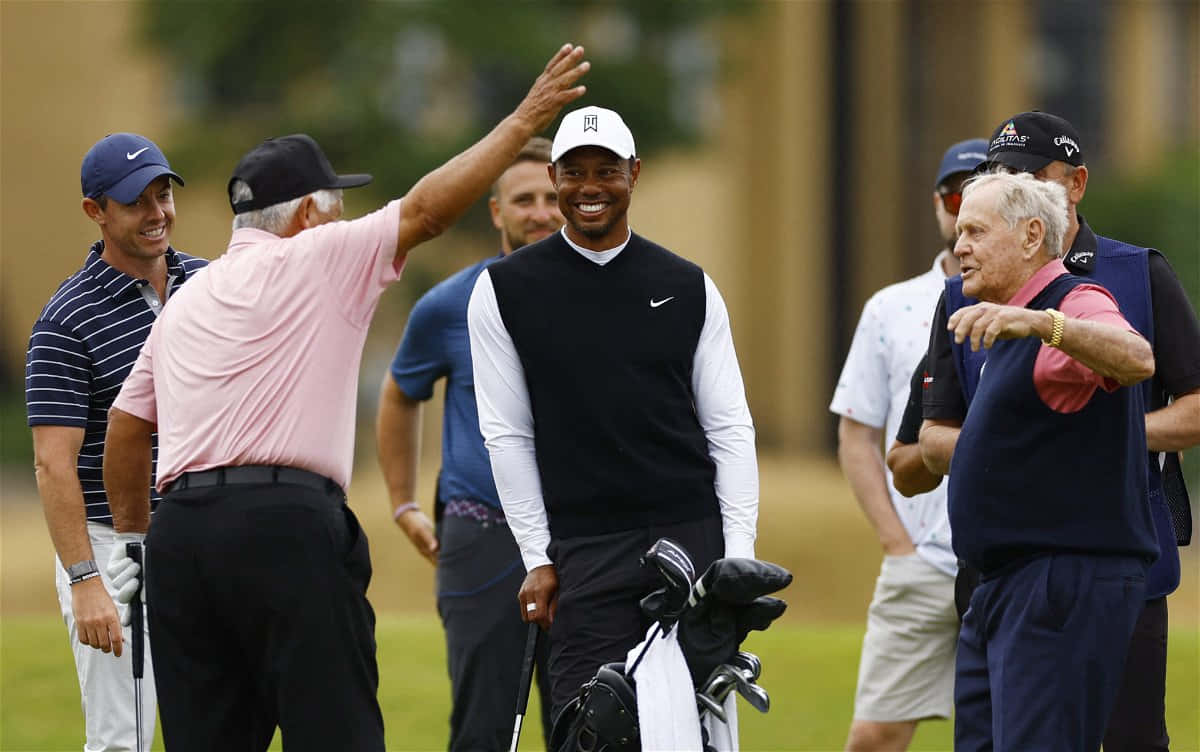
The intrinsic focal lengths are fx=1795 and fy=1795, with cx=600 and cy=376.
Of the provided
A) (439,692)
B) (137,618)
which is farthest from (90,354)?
(439,692)

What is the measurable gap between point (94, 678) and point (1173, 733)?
211 inches

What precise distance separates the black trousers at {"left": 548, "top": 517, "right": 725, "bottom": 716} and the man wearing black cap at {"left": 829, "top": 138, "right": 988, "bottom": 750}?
73.1 inches

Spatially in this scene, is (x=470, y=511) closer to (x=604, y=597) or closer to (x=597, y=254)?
(x=604, y=597)

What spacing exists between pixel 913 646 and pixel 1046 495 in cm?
229

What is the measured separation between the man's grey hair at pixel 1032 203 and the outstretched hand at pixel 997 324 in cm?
43

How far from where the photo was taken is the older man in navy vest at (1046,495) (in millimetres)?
4617

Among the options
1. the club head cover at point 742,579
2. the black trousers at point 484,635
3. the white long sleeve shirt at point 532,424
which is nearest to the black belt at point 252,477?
the white long sleeve shirt at point 532,424

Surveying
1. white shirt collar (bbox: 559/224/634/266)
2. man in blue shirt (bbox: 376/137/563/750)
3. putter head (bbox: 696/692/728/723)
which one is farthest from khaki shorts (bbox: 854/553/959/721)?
white shirt collar (bbox: 559/224/634/266)

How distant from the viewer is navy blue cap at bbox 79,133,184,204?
584 centimetres

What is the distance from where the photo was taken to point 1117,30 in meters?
37.9

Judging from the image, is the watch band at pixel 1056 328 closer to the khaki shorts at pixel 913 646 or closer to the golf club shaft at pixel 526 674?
the golf club shaft at pixel 526 674

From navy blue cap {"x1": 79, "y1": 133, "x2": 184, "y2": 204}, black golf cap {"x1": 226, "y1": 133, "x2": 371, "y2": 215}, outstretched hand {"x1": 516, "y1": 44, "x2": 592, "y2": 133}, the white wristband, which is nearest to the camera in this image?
outstretched hand {"x1": 516, "y1": 44, "x2": 592, "y2": 133}

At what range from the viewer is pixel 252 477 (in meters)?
4.94

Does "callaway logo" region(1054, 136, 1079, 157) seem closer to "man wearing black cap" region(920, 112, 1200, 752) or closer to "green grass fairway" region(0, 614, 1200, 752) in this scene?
"man wearing black cap" region(920, 112, 1200, 752)
